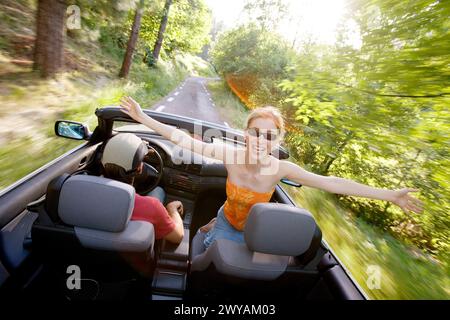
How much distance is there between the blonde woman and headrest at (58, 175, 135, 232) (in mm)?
936

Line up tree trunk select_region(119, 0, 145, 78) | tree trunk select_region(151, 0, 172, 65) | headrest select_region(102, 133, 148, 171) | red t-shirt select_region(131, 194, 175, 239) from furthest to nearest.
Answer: tree trunk select_region(151, 0, 172, 65)
tree trunk select_region(119, 0, 145, 78)
headrest select_region(102, 133, 148, 171)
red t-shirt select_region(131, 194, 175, 239)

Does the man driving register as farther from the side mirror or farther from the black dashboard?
the black dashboard

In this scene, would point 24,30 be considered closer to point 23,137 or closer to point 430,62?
point 23,137

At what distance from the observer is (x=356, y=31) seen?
3.29m

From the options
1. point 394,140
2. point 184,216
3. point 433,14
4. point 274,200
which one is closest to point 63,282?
point 184,216

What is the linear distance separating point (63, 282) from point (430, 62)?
3445 millimetres

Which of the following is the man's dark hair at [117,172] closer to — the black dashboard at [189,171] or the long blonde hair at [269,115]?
the long blonde hair at [269,115]

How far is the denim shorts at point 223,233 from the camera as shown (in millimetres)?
2348

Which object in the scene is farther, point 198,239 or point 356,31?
point 356,31

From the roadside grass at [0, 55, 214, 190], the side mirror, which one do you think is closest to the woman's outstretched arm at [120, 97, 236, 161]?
the side mirror

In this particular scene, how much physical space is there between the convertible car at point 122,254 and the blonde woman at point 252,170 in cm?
49

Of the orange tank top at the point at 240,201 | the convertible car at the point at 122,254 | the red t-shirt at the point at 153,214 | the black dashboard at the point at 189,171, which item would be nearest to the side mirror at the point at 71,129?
the convertible car at the point at 122,254

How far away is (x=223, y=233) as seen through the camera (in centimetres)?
237

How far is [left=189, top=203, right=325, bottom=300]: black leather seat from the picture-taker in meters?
1.50
